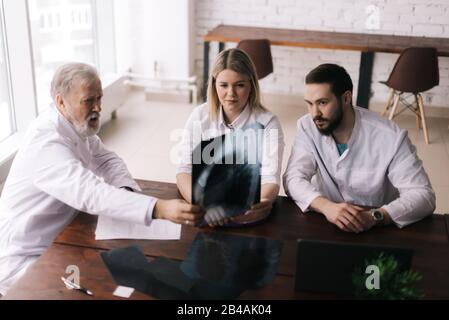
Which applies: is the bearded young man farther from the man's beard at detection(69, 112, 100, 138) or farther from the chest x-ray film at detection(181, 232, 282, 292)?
the man's beard at detection(69, 112, 100, 138)

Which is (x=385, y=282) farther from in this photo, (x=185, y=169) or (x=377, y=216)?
(x=185, y=169)

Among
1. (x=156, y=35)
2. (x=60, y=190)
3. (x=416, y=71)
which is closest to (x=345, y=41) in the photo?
(x=416, y=71)

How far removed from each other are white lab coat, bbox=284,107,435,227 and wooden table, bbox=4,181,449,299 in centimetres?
21

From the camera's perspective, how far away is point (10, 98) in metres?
4.14

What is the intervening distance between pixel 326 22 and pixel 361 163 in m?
3.47

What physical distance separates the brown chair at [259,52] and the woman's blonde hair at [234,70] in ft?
7.90

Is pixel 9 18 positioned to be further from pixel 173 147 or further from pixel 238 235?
pixel 238 235

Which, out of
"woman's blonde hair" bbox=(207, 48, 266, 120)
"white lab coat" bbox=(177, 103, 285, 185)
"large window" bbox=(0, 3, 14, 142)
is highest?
"woman's blonde hair" bbox=(207, 48, 266, 120)

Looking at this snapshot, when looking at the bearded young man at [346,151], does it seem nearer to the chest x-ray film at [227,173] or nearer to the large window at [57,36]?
the chest x-ray film at [227,173]

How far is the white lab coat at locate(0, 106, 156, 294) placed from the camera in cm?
187

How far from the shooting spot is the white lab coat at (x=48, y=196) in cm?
187

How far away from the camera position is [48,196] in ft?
6.66

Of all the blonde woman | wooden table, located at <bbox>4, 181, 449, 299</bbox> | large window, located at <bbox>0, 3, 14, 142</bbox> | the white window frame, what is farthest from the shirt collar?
large window, located at <bbox>0, 3, 14, 142</bbox>
